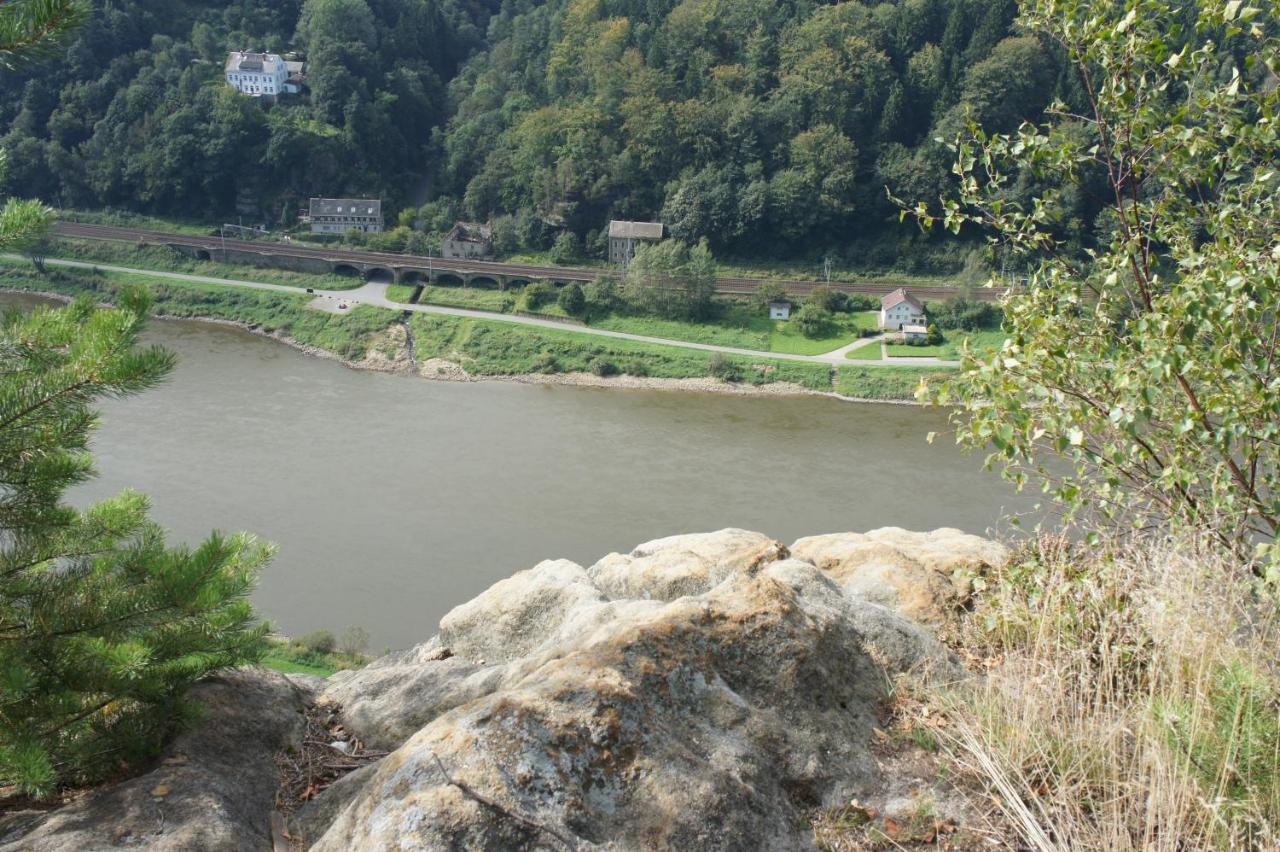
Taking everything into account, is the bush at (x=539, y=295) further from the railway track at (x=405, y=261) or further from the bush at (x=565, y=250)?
the bush at (x=565, y=250)

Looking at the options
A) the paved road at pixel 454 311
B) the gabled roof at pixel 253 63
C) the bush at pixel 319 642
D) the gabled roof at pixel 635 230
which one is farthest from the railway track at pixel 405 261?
the bush at pixel 319 642

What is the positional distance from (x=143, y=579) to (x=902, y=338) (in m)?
32.3

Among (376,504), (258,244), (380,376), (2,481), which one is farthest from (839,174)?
(2,481)

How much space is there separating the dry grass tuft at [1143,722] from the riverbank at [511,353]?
84.6ft

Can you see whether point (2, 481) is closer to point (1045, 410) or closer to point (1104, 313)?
point (1045, 410)

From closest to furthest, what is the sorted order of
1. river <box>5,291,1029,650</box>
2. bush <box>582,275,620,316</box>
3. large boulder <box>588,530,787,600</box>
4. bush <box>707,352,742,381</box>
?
1. large boulder <box>588,530,787,600</box>
2. river <box>5,291,1029,650</box>
3. bush <box>707,352,742,381</box>
4. bush <box>582,275,620,316</box>

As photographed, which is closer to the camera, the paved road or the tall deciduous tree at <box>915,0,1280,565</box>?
the tall deciduous tree at <box>915,0,1280,565</box>

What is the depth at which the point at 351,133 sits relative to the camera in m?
48.4

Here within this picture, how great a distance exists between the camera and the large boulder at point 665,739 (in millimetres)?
2756

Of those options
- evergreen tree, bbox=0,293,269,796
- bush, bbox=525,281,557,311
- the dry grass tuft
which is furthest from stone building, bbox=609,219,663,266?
the dry grass tuft

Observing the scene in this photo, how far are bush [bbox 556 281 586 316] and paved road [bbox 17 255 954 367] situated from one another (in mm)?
656

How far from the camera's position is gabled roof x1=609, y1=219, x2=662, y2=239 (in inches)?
1635

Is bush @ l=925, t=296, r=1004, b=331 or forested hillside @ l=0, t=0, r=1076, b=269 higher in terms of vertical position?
forested hillside @ l=0, t=0, r=1076, b=269

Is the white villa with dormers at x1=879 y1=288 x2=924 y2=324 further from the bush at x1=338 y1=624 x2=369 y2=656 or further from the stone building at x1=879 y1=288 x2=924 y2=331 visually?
the bush at x1=338 y1=624 x2=369 y2=656
